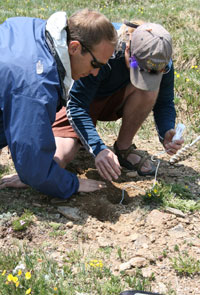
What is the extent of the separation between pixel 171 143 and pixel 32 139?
1.46 m

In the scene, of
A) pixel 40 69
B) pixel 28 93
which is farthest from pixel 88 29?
A: pixel 28 93

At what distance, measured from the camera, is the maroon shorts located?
12.4ft

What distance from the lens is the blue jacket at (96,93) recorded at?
3324 mm

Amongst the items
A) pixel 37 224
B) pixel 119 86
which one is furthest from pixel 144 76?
pixel 37 224

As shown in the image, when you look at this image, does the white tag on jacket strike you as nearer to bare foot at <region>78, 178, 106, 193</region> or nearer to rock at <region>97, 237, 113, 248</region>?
bare foot at <region>78, 178, 106, 193</region>

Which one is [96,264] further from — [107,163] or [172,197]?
[172,197]

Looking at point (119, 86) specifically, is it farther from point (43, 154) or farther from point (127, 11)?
point (127, 11)

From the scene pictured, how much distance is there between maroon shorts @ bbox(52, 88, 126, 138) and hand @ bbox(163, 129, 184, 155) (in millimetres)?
551

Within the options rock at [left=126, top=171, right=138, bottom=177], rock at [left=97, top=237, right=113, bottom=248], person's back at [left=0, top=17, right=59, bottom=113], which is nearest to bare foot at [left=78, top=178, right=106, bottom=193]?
rock at [left=126, top=171, right=138, bottom=177]

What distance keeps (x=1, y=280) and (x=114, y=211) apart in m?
1.16

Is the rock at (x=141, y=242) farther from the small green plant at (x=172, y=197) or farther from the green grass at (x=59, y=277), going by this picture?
the small green plant at (x=172, y=197)

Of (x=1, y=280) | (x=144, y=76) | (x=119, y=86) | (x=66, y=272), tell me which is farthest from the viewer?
(x=119, y=86)

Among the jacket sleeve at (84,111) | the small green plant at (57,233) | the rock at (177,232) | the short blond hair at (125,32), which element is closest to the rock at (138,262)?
the rock at (177,232)

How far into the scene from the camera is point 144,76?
3.29m
